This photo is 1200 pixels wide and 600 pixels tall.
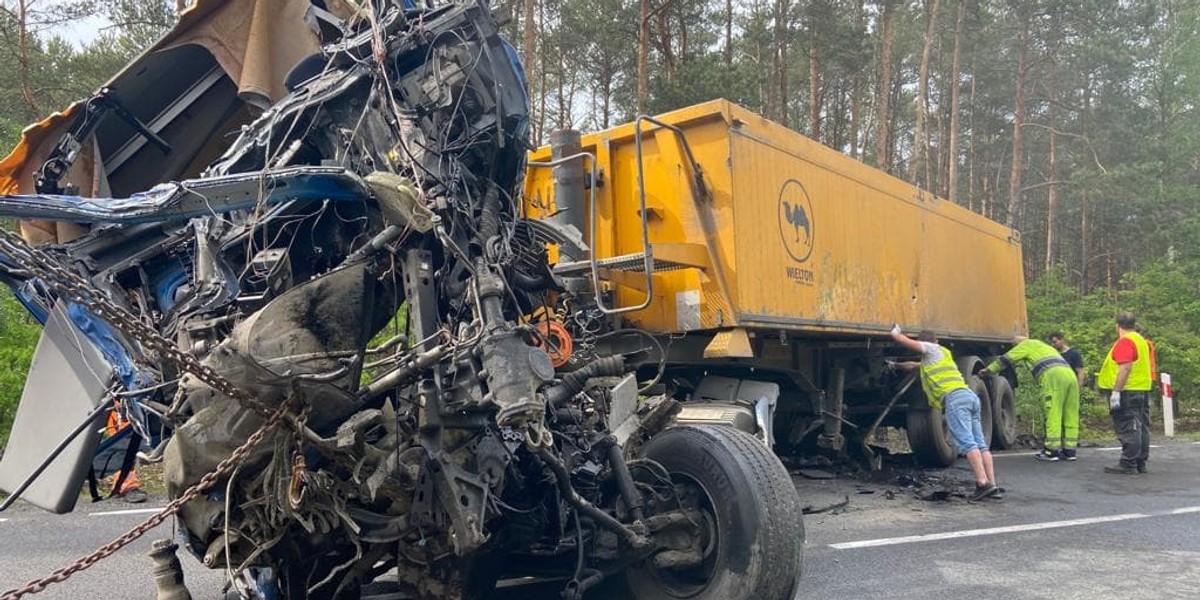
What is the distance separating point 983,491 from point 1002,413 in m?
4.72

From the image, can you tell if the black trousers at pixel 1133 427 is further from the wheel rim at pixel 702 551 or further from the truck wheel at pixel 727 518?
the wheel rim at pixel 702 551

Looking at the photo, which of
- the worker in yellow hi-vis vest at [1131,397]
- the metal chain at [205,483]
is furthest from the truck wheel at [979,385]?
the metal chain at [205,483]

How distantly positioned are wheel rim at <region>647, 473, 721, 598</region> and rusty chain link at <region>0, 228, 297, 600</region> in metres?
1.69

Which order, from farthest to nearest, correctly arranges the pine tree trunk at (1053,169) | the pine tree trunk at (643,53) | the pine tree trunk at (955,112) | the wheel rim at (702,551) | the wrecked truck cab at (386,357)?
the pine tree trunk at (1053,169) → the pine tree trunk at (955,112) → the pine tree trunk at (643,53) → the wheel rim at (702,551) → the wrecked truck cab at (386,357)

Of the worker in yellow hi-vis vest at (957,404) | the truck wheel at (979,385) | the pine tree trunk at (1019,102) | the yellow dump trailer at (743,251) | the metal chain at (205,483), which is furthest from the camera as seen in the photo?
the pine tree trunk at (1019,102)

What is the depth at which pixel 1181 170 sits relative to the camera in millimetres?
29891

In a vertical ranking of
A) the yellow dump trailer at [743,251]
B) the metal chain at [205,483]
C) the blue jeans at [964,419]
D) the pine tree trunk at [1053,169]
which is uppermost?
the pine tree trunk at [1053,169]

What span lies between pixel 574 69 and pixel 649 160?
1732cm

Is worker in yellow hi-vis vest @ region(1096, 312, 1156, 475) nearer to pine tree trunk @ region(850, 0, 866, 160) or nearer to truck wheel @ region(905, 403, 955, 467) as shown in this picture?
truck wheel @ region(905, 403, 955, 467)

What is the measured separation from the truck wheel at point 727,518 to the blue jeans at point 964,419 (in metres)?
4.91

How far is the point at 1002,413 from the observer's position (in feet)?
39.2

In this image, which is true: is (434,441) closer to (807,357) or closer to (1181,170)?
(807,357)

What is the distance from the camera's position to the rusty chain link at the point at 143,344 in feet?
8.51

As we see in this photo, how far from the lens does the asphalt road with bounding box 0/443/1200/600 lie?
4633 mm
